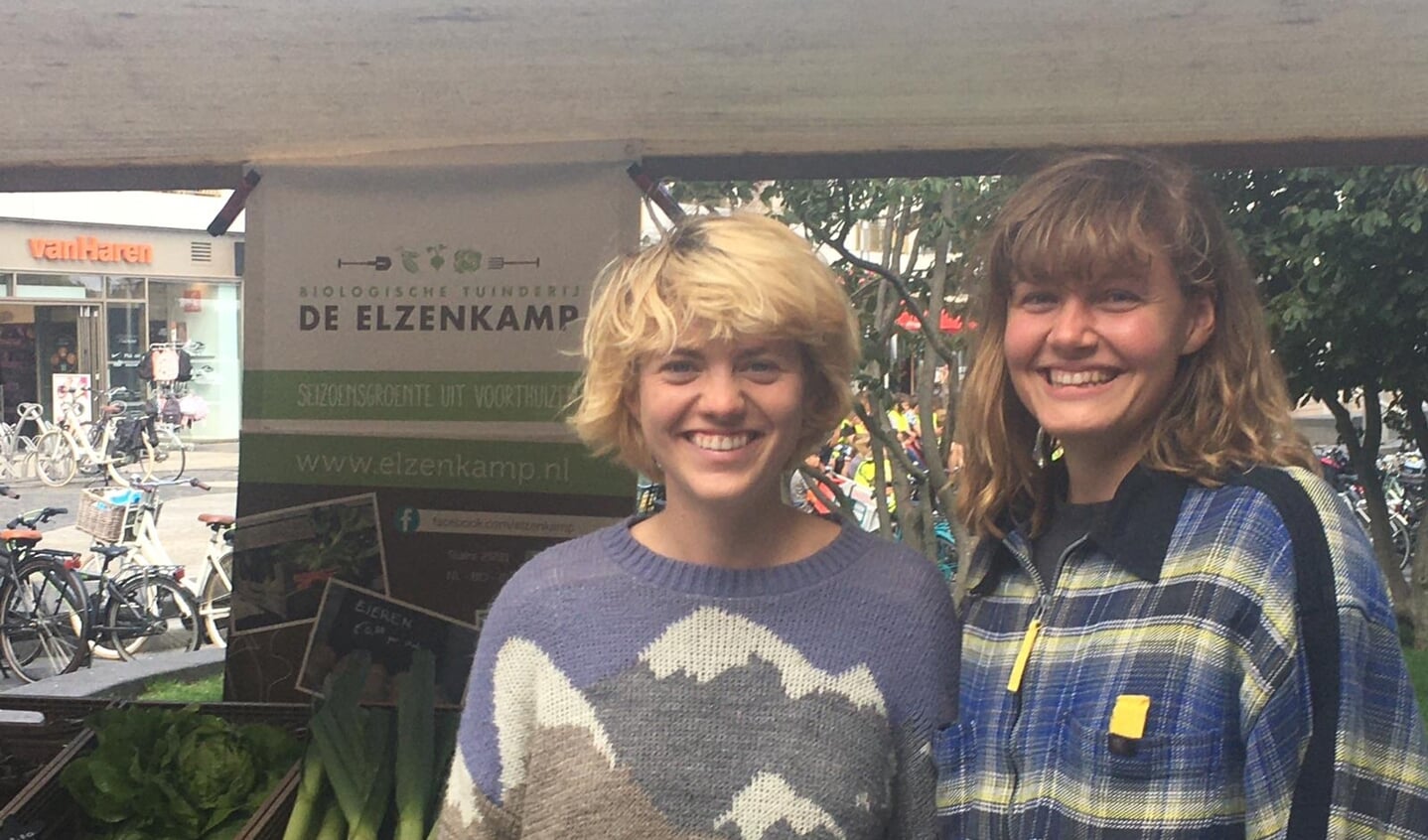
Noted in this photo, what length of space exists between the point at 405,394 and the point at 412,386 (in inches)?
1.0

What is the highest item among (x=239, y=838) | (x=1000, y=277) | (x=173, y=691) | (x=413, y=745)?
(x=1000, y=277)

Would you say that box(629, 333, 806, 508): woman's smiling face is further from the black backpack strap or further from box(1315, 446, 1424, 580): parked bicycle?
box(1315, 446, 1424, 580): parked bicycle

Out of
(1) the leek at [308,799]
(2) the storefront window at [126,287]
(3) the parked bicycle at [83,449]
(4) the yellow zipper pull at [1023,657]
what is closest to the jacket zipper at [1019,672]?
(4) the yellow zipper pull at [1023,657]

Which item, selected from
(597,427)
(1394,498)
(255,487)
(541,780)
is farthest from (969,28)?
(1394,498)

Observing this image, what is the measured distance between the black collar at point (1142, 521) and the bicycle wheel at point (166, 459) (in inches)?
540

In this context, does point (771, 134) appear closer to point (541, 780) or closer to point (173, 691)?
point (541, 780)

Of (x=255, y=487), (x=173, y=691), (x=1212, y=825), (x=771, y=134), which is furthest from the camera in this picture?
(x=173, y=691)

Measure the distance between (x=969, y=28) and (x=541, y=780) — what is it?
46.7 inches

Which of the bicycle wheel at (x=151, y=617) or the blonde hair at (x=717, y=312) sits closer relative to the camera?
the blonde hair at (x=717, y=312)

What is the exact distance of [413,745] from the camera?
7.09 ft

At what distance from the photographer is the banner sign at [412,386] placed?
2383mm

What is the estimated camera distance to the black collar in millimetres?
1246

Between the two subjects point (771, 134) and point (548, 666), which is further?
point (771, 134)

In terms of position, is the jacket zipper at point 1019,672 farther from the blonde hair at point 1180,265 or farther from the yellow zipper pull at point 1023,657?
the blonde hair at point 1180,265
